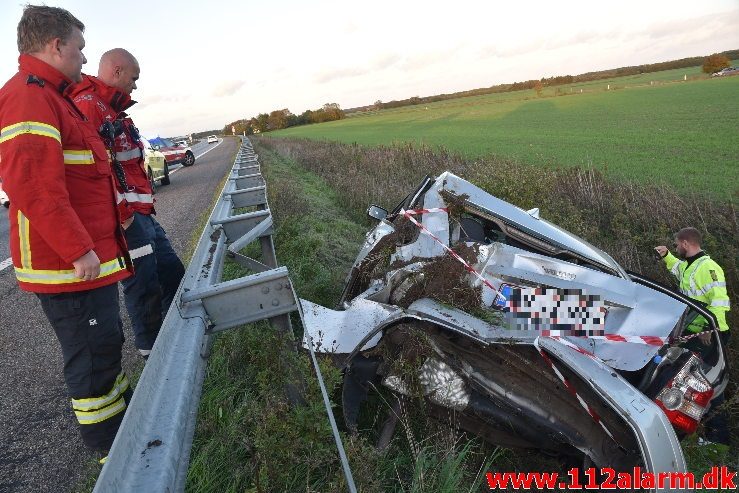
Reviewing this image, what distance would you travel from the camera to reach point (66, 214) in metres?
2.05

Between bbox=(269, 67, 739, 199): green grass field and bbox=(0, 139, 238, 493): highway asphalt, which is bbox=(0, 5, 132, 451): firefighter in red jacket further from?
bbox=(269, 67, 739, 199): green grass field

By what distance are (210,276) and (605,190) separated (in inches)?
238

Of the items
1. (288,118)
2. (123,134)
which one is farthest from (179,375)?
(288,118)

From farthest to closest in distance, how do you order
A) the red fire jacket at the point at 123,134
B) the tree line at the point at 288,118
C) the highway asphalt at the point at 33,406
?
1. the tree line at the point at 288,118
2. the red fire jacket at the point at 123,134
3. the highway asphalt at the point at 33,406

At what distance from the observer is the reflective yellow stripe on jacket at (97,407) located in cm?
230

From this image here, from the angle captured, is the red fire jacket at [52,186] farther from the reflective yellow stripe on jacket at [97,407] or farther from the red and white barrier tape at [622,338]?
the red and white barrier tape at [622,338]

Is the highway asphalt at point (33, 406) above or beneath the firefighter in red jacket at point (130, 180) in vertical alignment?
beneath

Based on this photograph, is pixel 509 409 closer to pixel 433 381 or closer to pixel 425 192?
pixel 433 381

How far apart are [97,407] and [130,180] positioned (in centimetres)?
174

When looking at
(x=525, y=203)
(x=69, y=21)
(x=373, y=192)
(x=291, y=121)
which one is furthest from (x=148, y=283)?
(x=291, y=121)

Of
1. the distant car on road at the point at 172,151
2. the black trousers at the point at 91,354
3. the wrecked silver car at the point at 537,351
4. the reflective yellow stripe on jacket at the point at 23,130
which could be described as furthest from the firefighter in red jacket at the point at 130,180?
the distant car on road at the point at 172,151

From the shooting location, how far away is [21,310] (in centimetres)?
466

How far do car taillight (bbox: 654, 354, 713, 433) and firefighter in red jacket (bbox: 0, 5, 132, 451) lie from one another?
8.71 feet

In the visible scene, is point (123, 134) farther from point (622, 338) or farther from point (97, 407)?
point (622, 338)
